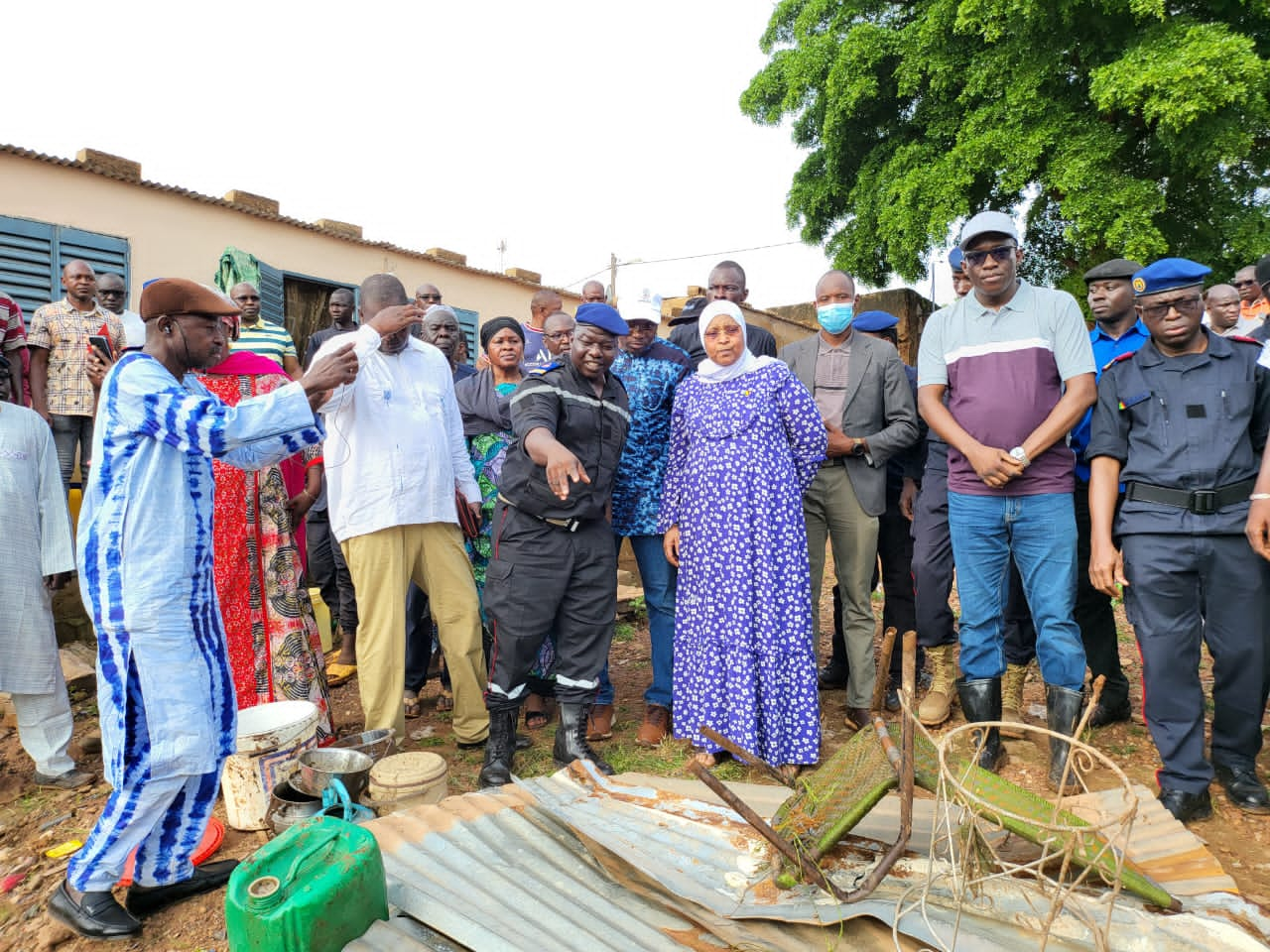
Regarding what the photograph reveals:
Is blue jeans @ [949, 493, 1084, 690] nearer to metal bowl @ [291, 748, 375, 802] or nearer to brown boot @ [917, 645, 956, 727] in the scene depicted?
brown boot @ [917, 645, 956, 727]

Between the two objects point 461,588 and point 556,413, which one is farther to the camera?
point 461,588

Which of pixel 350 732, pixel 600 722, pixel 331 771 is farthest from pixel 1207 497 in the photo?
pixel 350 732

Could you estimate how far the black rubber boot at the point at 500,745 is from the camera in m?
3.64

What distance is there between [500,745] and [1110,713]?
132 inches

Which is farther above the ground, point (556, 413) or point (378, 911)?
point (556, 413)

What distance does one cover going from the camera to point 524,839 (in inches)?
93.7

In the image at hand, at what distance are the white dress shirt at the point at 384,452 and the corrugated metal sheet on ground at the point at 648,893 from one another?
1.56 metres

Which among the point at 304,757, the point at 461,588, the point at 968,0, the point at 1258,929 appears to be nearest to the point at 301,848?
the point at 304,757

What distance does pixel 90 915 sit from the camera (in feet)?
8.19

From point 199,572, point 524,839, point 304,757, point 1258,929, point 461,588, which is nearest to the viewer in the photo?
point 1258,929

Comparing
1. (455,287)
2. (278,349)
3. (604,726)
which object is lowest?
(604,726)

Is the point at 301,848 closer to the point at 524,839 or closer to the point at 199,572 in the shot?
the point at 524,839

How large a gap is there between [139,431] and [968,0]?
13.7m

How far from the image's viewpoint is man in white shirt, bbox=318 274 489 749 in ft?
12.1
